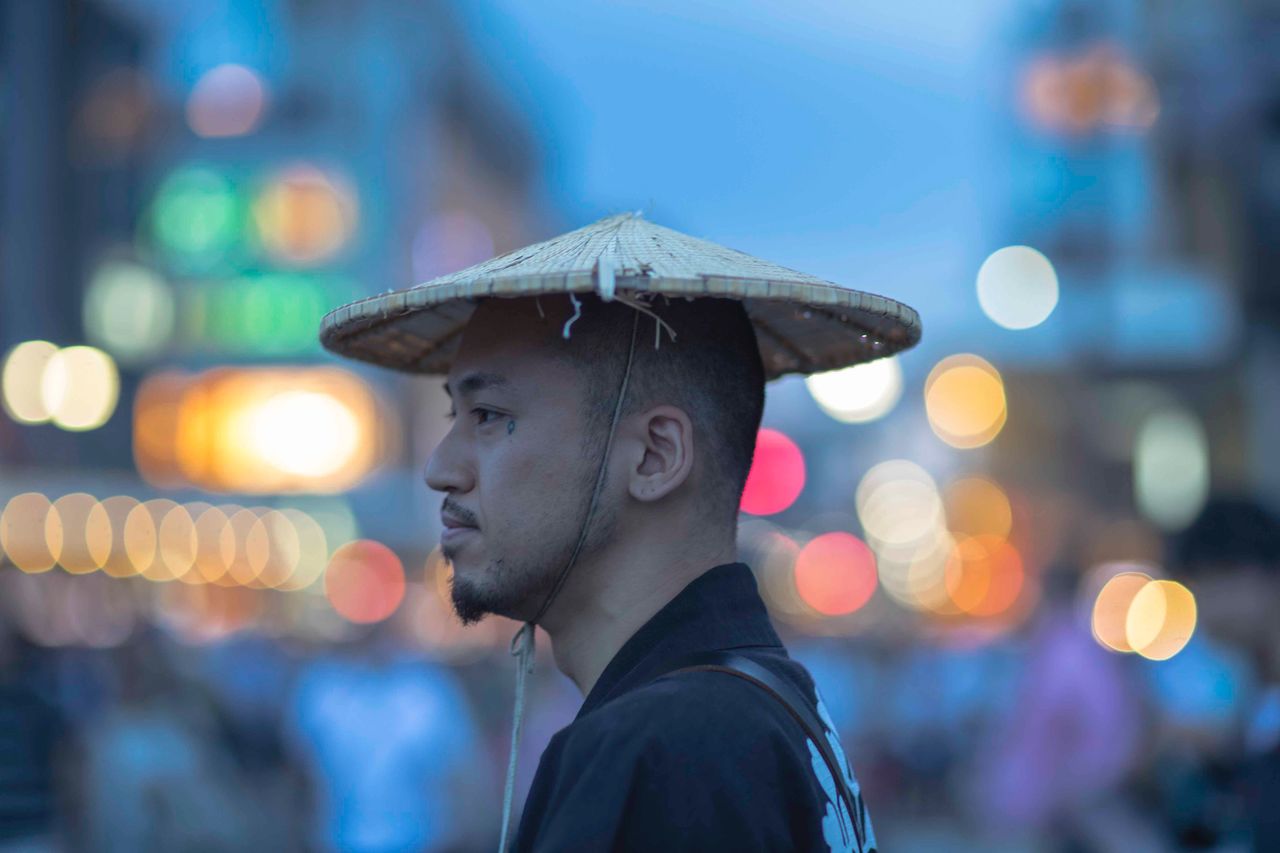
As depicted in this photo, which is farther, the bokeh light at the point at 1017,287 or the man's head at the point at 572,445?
the bokeh light at the point at 1017,287

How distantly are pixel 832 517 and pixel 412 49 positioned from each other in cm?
3300

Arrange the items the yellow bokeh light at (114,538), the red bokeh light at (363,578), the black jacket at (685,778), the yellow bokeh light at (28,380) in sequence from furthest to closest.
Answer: the red bokeh light at (363,578), the yellow bokeh light at (114,538), the yellow bokeh light at (28,380), the black jacket at (685,778)

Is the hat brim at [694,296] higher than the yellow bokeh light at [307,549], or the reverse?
the hat brim at [694,296]

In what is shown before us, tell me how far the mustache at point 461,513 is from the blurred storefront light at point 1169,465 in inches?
1084

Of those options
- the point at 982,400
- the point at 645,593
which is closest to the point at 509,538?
the point at 645,593

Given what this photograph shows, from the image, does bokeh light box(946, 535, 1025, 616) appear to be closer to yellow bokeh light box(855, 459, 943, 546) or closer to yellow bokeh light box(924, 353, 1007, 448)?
yellow bokeh light box(924, 353, 1007, 448)

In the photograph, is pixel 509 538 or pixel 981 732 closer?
pixel 509 538

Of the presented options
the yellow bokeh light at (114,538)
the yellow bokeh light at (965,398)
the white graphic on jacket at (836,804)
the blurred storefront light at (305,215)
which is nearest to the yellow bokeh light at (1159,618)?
the white graphic on jacket at (836,804)

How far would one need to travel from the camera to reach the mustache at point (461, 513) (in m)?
2.47

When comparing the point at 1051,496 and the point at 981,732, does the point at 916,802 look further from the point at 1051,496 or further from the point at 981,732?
the point at 1051,496

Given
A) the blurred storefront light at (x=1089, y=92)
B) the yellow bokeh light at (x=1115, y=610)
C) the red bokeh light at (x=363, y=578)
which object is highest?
the blurred storefront light at (x=1089, y=92)

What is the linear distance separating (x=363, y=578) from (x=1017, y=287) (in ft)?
106

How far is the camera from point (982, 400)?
3484cm

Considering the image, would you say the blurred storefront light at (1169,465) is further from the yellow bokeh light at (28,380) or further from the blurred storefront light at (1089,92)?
the yellow bokeh light at (28,380)
